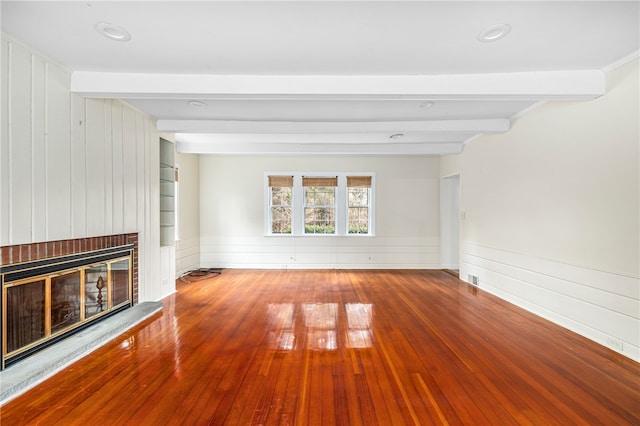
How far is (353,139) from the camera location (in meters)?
4.93

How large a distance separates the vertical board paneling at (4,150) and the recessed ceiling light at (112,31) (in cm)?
81

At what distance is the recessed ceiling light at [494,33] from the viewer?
6.75 ft

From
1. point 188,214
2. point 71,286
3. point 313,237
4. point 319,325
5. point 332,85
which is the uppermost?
point 332,85

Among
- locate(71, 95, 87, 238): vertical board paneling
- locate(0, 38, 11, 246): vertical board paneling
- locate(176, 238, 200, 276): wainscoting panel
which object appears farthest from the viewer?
locate(176, 238, 200, 276): wainscoting panel

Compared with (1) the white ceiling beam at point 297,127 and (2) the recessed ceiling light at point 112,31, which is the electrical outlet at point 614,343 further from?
(2) the recessed ceiling light at point 112,31

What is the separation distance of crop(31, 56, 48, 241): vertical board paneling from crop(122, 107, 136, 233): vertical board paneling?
39.9 inches

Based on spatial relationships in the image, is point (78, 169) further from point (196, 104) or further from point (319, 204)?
point (319, 204)

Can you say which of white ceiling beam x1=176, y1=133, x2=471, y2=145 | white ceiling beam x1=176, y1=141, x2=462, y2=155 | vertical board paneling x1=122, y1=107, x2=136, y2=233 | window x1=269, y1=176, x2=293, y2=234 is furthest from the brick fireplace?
window x1=269, y1=176, x2=293, y2=234

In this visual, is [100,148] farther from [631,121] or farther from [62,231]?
[631,121]

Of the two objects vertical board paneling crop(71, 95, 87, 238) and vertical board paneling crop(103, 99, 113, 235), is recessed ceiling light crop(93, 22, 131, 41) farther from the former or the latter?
vertical board paneling crop(103, 99, 113, 235)

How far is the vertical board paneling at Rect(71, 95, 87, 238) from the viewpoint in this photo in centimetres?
282

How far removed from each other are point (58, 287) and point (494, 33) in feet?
14.4

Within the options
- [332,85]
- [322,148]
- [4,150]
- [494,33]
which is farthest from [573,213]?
[4,150]

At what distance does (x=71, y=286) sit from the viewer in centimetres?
287
